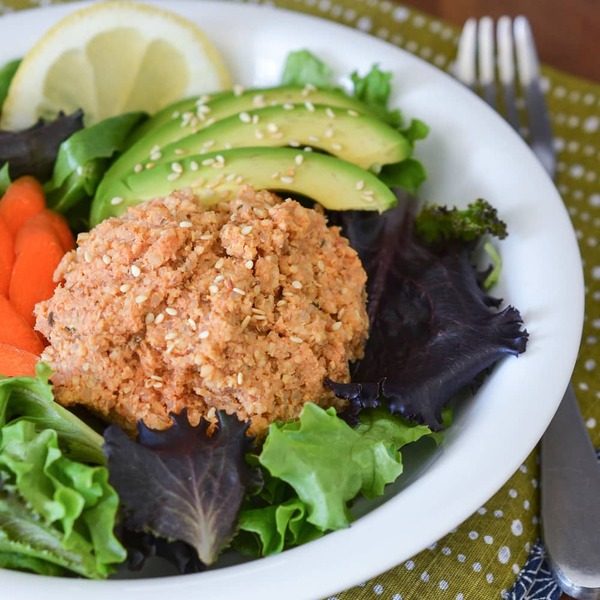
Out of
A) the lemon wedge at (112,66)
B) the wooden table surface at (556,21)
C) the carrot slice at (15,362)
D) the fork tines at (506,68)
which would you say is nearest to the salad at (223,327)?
the carrot slice at (15,362)

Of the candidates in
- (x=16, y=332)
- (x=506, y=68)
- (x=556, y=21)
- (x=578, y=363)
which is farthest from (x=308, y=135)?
(x=556, y=21)

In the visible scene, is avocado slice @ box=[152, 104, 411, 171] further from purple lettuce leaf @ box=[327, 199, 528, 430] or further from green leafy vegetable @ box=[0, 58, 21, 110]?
green leafy vegetable @ box=[0, 58, 21, 110]

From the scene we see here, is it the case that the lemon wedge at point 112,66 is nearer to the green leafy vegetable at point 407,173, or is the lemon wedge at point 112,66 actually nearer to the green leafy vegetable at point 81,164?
the green leafy vegetable at point 81,164

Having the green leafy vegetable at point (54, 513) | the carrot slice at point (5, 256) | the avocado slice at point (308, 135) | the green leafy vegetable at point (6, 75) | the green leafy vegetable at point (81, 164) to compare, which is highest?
the avocado slice at point (308, 135)

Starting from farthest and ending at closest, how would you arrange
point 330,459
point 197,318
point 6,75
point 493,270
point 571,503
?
point 6,75
point 493,270
point 571,503
point 197,318
point 330,459

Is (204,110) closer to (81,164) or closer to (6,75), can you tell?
(81,164)

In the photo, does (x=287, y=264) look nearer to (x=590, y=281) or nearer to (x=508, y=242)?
(x=508, y=242)

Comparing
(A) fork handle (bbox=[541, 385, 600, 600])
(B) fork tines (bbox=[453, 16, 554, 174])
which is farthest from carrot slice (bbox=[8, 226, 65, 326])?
(B) fork tines (bbox=[453, 16, 554, 174])
